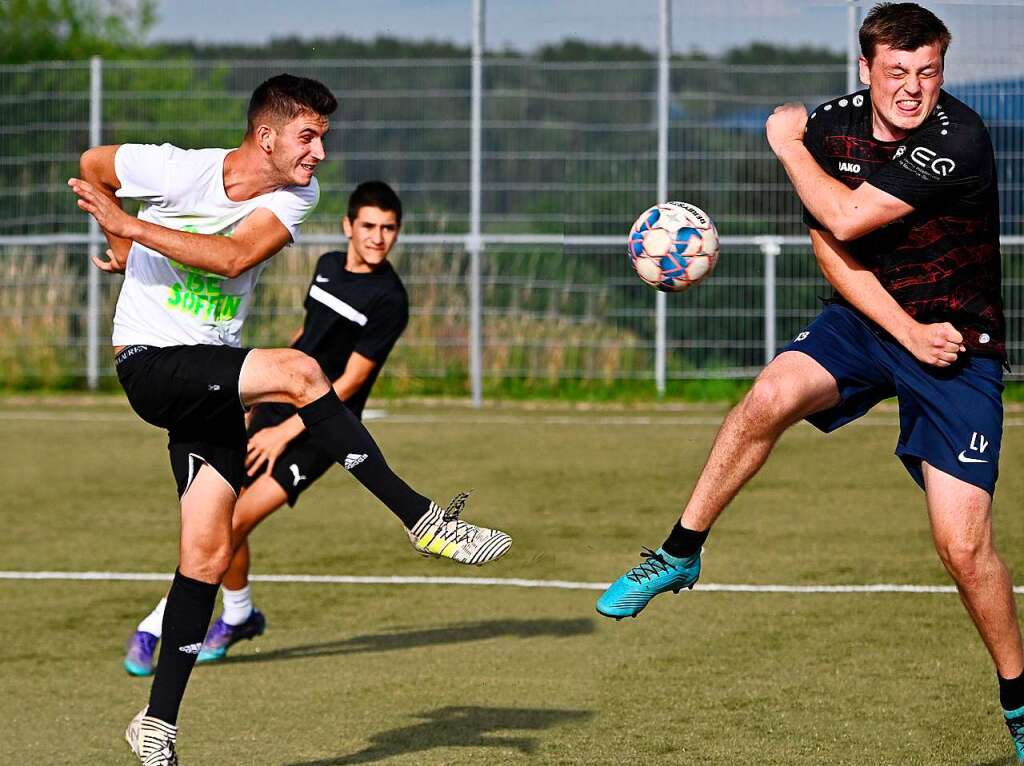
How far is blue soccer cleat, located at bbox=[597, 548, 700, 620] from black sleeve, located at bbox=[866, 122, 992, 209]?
1362 millimetres

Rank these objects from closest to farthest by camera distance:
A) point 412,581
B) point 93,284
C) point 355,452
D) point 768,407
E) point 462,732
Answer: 1. point 768,407
2. point 355,452
3. point 462,732
4. point 412,581
5. point 93,284

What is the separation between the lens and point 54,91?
57.9 ft

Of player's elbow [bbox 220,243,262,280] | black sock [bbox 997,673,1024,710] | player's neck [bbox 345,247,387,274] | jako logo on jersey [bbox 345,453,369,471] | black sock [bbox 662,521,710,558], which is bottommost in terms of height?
black sock [bbox 997,673,1024,710]

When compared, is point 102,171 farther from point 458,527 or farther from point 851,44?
point 851,44

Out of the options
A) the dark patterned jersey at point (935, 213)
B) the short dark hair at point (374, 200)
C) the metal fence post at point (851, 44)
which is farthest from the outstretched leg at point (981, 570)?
the metal fence post at point (851, 44)

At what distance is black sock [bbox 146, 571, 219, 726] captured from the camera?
17.2 feet

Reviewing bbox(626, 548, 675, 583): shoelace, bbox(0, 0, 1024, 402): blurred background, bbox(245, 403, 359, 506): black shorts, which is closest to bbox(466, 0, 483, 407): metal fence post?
bbox(0, 0, 1024, 402): blurred background

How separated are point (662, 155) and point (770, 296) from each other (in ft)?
5.74

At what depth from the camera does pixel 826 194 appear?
5227 mm

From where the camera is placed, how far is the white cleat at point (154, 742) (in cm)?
509

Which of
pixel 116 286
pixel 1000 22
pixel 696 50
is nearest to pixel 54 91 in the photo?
pixel 116 286

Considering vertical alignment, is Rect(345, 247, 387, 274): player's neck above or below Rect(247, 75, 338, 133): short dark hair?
below

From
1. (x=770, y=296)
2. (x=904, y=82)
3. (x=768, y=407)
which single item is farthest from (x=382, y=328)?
(x=770, y=296)

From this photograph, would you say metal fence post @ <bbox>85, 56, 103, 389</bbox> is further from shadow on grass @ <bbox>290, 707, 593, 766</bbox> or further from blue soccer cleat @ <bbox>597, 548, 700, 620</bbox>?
blue soccer cleat @ <bbox>597, 548, 700, 620</bbox>
